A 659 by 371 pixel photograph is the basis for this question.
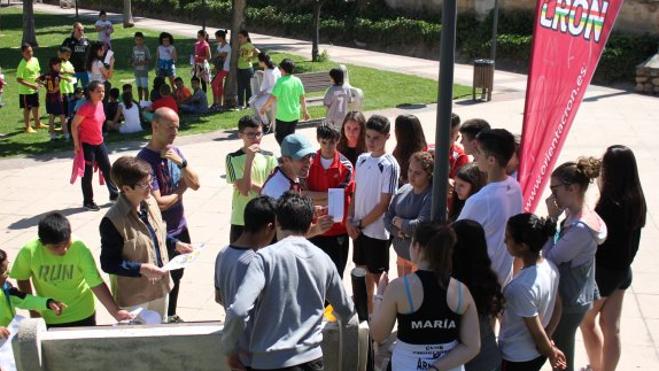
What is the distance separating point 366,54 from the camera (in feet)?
89.5

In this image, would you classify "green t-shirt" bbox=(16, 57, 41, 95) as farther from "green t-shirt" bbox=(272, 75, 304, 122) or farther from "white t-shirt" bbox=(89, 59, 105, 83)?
"green t-shirt" bbox=(272, 75, 304, 122)

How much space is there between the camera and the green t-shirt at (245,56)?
57.2ft

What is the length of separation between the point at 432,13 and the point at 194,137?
54.9 feet

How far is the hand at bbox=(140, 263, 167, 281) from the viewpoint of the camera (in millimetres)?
5332

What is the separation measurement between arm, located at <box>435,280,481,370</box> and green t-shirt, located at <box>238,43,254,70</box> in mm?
13931

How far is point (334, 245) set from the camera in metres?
6.86

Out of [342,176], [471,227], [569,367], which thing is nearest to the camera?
[471,227]

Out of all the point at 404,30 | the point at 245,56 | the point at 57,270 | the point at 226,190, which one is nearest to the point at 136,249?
the point at 57,270

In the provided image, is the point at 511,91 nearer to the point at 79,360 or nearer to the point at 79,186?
the point at 79,186

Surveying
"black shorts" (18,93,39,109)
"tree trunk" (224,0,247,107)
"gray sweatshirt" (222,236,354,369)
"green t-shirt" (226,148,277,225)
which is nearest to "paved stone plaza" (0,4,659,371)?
"green t-shirt" (226,148,277,225)

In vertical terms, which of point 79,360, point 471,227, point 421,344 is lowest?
point 79,360

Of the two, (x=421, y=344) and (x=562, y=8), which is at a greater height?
(x=562, y=8)

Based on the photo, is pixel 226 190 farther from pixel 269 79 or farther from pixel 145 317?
pixel 145 317

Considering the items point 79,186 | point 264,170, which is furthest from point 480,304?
point 79,186
